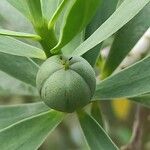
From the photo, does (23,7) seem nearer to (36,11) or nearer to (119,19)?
(36,11)

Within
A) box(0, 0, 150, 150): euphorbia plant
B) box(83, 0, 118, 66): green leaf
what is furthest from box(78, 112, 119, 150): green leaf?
box(83, 0, 118, 66): green leaf

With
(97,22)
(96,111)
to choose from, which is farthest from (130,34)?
(96,111)

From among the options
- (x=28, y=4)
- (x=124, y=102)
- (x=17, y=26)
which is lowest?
(x=124, y=102)

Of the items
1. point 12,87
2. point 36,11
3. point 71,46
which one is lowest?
point 12,87

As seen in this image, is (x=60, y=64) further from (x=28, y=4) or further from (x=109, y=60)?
(x=109, y=60)

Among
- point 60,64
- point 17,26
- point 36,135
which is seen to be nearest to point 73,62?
point 60,64

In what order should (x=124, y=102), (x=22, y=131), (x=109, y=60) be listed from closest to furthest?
(x=22, y=131) < (x=109, y=60) < (x=124, y=102)
